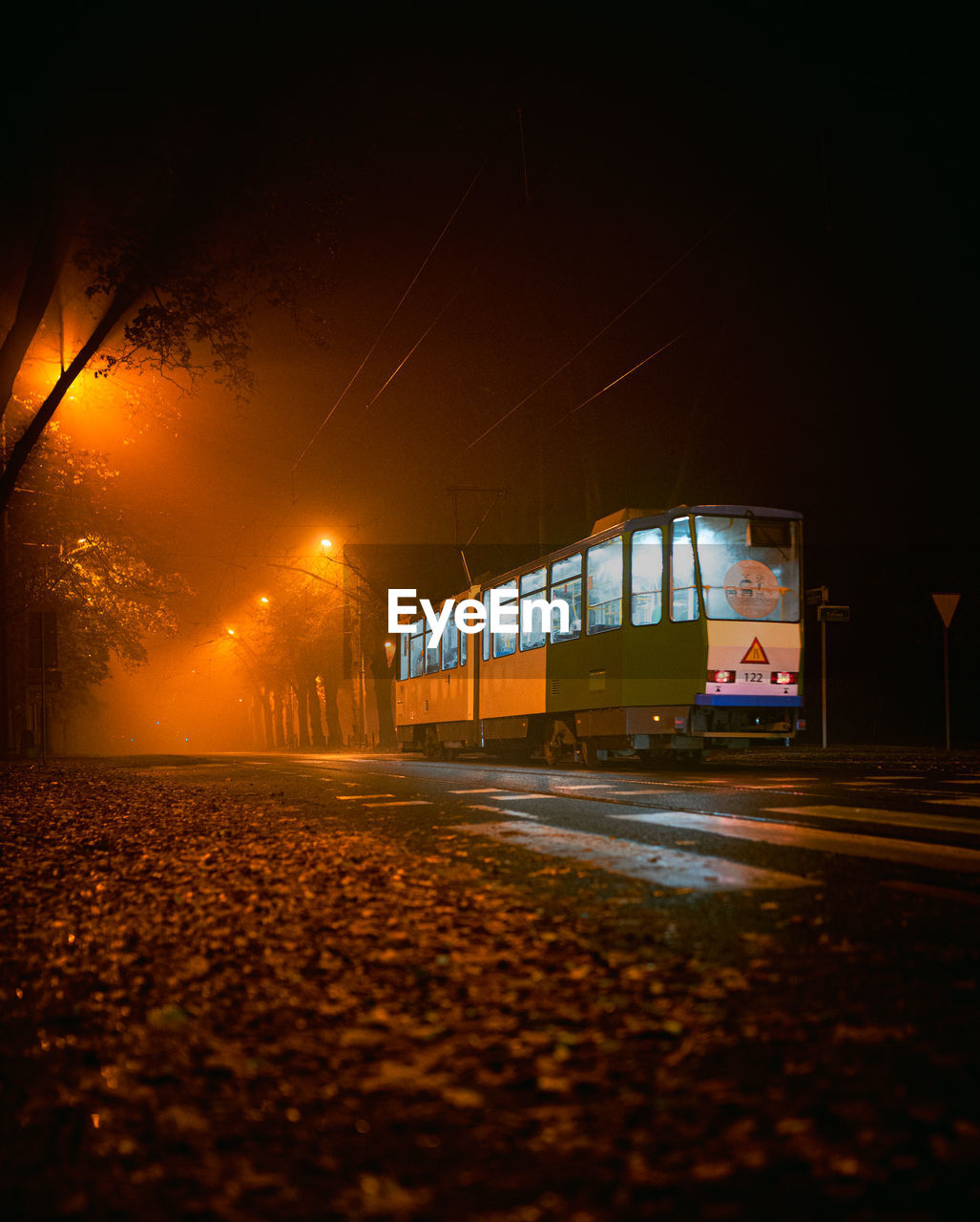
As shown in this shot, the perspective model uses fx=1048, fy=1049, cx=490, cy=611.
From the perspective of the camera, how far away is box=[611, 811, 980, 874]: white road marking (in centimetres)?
579

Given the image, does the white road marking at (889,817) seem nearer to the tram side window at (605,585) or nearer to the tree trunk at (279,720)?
the tram side window at (605,585)

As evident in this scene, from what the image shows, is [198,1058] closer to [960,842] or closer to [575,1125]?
[575,1125]

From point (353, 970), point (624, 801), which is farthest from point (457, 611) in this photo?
point (353, 970)

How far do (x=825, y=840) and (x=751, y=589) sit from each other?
10201 mm

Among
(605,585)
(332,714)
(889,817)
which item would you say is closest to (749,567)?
(605,585)

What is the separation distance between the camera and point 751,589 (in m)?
16.5

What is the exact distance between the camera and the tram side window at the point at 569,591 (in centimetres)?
1858

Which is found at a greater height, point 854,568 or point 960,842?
point 854,568

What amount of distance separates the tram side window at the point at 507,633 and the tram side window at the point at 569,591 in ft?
7.47

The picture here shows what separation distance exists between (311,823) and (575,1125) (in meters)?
6.70

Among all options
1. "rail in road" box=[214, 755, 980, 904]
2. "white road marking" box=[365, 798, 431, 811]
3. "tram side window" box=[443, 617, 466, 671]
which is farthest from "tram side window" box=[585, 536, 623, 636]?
"tram side window" box=[443, 617, 466, 671]

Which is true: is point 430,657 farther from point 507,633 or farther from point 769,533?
point 769,533

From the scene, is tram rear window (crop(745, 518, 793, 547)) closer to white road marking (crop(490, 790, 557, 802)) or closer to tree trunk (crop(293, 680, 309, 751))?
white road marking (crop(490, 790, 557, 802))

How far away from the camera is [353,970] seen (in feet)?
11.6
